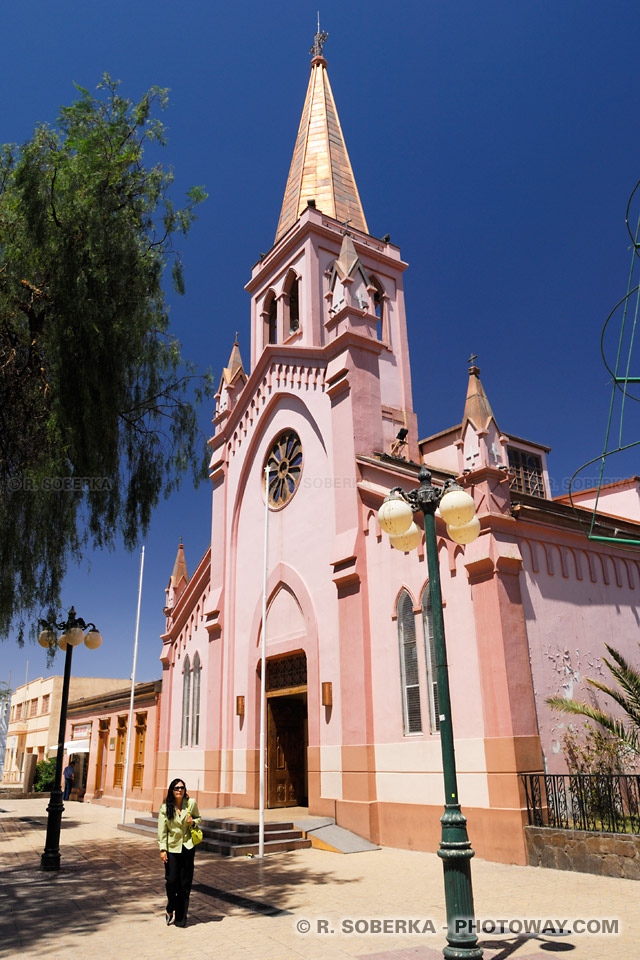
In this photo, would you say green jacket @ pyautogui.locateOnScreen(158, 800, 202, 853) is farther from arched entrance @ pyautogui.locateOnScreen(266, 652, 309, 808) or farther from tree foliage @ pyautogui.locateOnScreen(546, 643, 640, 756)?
arched entrance @ pyautogui.locateOnScreen(266, 652, 309, 808)

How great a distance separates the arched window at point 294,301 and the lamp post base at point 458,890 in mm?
19104

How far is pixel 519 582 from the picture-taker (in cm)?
1234

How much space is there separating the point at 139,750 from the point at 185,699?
5.79 m

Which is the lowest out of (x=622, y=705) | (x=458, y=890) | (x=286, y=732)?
(x=458, y=890)

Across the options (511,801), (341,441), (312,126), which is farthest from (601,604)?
(312,126)

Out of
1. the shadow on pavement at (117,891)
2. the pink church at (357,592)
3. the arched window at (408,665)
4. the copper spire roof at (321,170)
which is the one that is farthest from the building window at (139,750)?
the copper spire roof at (321,170)

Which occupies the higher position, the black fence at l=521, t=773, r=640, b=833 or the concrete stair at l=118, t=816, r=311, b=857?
the black fence at l=521, t=773, r=640, b=833

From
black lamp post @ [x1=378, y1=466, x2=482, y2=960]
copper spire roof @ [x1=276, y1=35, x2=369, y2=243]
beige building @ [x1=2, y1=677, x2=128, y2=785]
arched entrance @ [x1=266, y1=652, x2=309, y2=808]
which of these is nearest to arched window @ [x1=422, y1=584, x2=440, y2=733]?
arched entrance @ [x1=266, y1=652, x2=309, y2=808]

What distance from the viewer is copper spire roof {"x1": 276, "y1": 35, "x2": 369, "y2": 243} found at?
25703 mm

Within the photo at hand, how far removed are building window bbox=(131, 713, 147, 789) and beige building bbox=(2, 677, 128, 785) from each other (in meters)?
22.2

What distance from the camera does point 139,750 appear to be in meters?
26.5

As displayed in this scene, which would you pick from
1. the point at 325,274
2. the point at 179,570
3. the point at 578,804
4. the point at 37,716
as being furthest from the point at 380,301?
the point at 37,716

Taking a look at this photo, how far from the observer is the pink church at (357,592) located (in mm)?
12031

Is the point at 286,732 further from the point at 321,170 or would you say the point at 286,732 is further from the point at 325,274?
the point at 321,170
